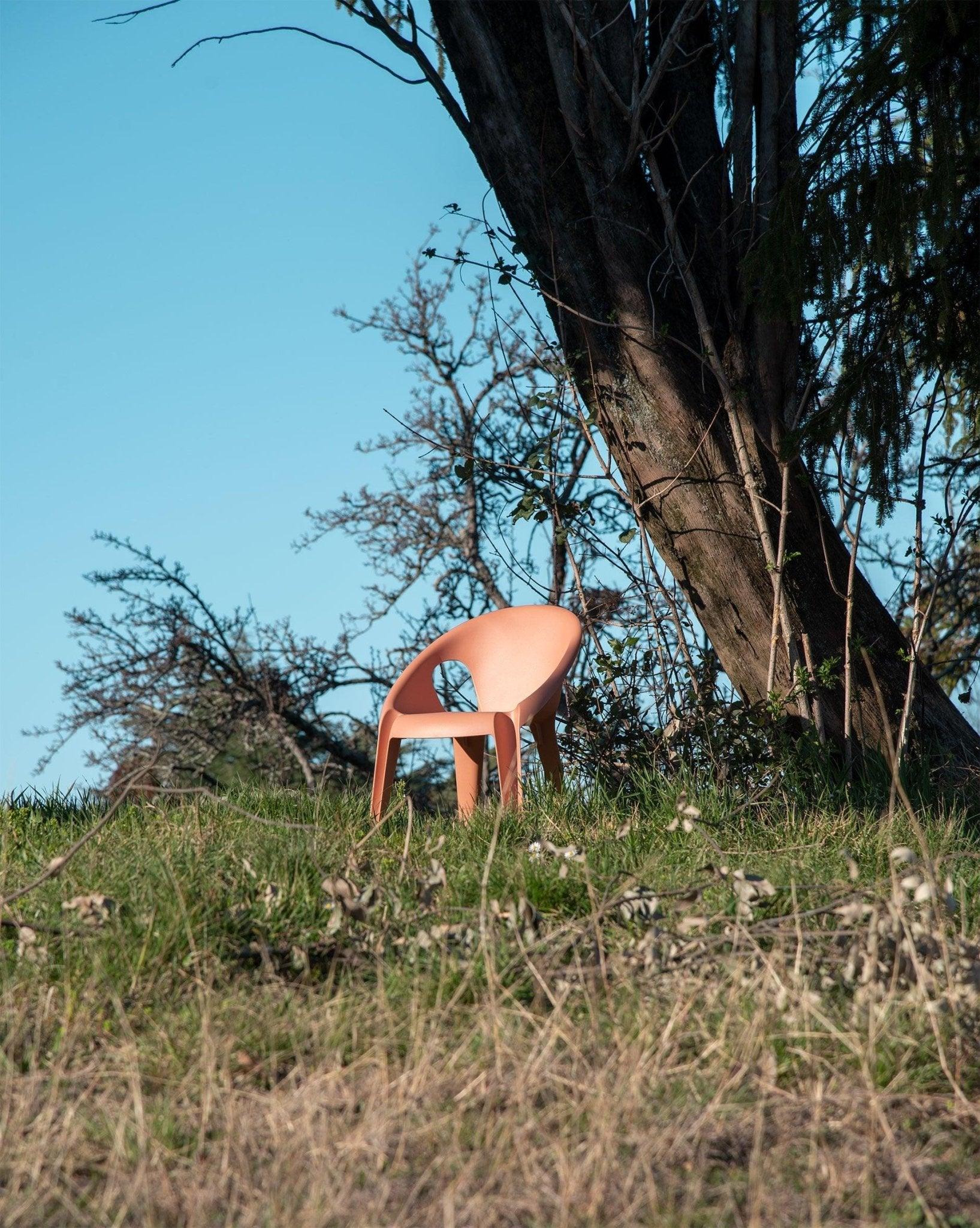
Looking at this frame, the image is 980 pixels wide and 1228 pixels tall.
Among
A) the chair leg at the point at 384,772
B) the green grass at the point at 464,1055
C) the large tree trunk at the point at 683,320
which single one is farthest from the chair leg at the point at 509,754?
the large tree trunk at the point at 683,320

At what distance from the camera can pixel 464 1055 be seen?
82.7 inches

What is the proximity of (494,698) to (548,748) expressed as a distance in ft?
1.23

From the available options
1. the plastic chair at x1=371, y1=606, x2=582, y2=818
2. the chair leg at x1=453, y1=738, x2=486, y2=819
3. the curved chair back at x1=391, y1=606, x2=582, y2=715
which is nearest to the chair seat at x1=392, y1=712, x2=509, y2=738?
the plastic chair at x1=371, y1=606, x2=582, y2=818

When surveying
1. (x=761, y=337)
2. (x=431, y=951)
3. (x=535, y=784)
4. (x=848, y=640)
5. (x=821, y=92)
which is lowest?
(x=431, y=951)

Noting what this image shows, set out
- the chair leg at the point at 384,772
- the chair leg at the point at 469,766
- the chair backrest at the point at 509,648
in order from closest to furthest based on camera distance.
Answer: the chair leg at the point at 384,772 < the chair backrest at the point at 509,648 < the chair leg at the point at 469,766

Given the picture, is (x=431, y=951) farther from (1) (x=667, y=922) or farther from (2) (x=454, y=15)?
(2) (x=454, y=15)

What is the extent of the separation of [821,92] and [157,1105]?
413cm

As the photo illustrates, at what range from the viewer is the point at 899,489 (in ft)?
14.9

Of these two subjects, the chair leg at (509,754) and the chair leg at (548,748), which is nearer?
the chair leg at (509,754)

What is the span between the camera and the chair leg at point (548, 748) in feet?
14.2

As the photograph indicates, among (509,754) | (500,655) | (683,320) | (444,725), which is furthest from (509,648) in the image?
(683,320)

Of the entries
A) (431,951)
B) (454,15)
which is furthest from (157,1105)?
(454,15)

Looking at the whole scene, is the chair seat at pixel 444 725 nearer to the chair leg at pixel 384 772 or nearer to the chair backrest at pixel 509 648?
the chair leg at pixel 384 772

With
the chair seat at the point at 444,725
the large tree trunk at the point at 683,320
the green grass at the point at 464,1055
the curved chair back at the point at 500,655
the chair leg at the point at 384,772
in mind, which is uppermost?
the large tree trunk at the point at 683,320
